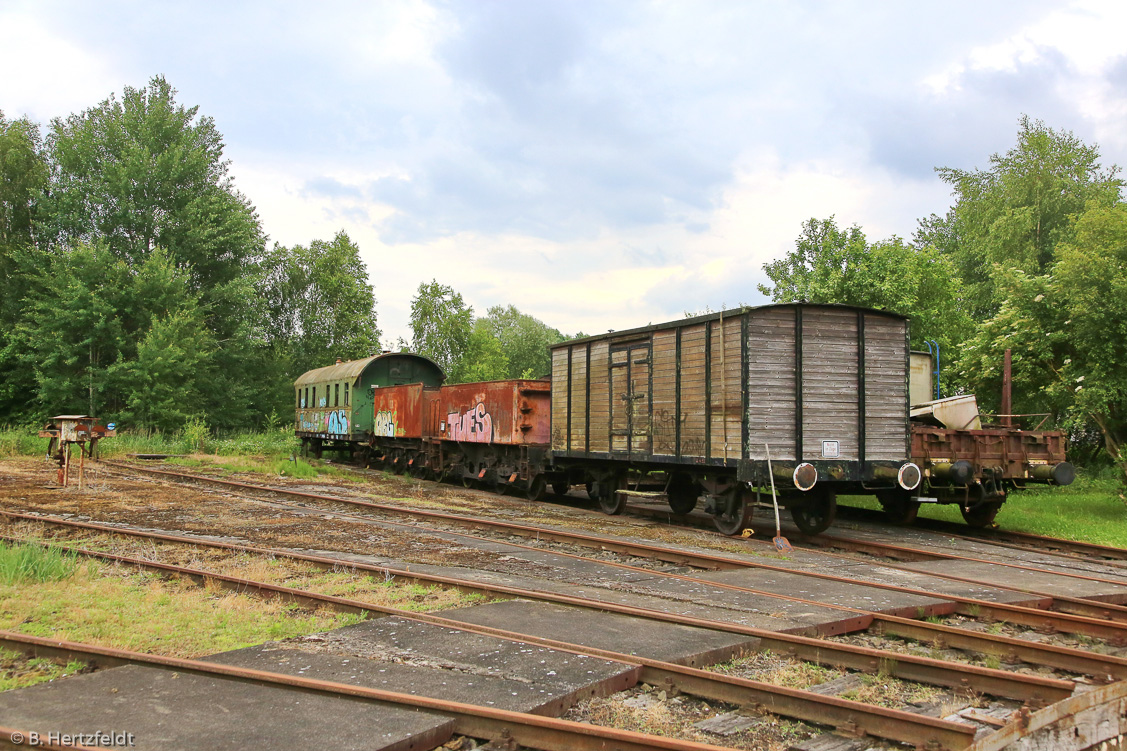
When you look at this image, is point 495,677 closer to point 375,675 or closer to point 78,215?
Answer: point 375,675

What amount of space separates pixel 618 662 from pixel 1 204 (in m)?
43.1

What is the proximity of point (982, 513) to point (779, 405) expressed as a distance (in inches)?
192

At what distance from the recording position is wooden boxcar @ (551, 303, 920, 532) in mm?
10898

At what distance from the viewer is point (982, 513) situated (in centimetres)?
1302

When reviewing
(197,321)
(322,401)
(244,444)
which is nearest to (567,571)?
(322,401)

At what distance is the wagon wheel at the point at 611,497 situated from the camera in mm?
14344

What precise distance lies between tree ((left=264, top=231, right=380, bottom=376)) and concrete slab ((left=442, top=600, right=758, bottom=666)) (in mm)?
47141

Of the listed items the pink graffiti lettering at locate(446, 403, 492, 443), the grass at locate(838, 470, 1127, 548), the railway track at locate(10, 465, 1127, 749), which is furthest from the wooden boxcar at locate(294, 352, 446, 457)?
the grass at locate(838, 470, 1127, 548)

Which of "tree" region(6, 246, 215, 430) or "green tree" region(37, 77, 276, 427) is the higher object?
"green tree" region(37, 77, 276, 427)

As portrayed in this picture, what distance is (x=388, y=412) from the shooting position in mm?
23422

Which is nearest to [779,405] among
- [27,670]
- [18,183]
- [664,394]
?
[664,394]

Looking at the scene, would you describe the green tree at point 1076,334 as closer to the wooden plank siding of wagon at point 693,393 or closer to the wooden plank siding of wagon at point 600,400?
the wooden plank siding of wagon at point 693,393

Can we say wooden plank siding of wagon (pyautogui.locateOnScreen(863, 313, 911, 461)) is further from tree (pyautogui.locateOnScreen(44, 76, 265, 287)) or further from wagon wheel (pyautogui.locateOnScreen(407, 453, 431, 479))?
tree (pyautogui.locateOnScreen(44, 76, 265, 287))

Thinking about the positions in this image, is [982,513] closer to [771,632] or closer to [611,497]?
[611,497]
